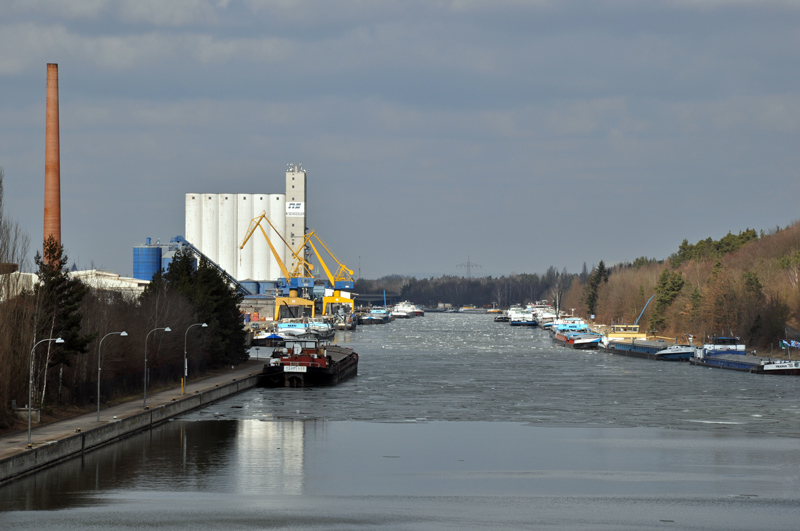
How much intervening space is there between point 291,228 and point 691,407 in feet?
452

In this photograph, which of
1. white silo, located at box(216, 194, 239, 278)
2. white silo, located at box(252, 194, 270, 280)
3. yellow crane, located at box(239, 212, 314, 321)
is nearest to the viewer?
yellow crane, located at box(239, 212, 314, 321)

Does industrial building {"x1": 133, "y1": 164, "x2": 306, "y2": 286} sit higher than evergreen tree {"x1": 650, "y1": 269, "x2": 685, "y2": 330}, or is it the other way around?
industrial building {"x1": 133, "y1": 164, "x2": 306, "y2": 286}

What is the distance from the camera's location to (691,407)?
56.9 meters

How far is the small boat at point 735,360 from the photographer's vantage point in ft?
265

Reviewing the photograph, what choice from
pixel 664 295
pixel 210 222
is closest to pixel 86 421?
pixel 664 295

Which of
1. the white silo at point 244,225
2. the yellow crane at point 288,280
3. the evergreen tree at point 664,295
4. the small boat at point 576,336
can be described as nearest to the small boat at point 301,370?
the small boat at point 576,336

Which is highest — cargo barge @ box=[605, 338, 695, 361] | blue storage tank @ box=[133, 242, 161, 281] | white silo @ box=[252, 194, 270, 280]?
white silo @ box=[252, 194, 270, 280]

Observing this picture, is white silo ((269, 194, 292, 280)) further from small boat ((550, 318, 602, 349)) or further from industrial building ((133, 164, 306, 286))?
small boat ((550, 318, 602, 349))

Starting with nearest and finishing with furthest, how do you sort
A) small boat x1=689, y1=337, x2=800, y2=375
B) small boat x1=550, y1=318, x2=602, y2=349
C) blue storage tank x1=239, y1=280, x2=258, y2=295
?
small boat x1=689, y1=337, x2=800, y2=375 → small boat x1=550, y1=318, x2=602, y2=349 → blue storage tank x1=239, y1=280, x2=258, y2=295

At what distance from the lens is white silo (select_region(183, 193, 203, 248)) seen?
18988cm

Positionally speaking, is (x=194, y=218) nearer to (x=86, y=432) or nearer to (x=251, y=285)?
(x=251, y=285)

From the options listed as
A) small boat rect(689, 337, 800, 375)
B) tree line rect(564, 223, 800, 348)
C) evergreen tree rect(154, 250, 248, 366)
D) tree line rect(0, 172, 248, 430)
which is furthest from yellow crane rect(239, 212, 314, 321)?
tree line rect(0, 172, 248, 430)

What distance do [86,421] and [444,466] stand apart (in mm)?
15751

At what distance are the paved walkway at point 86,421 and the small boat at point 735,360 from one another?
46.3 meters
